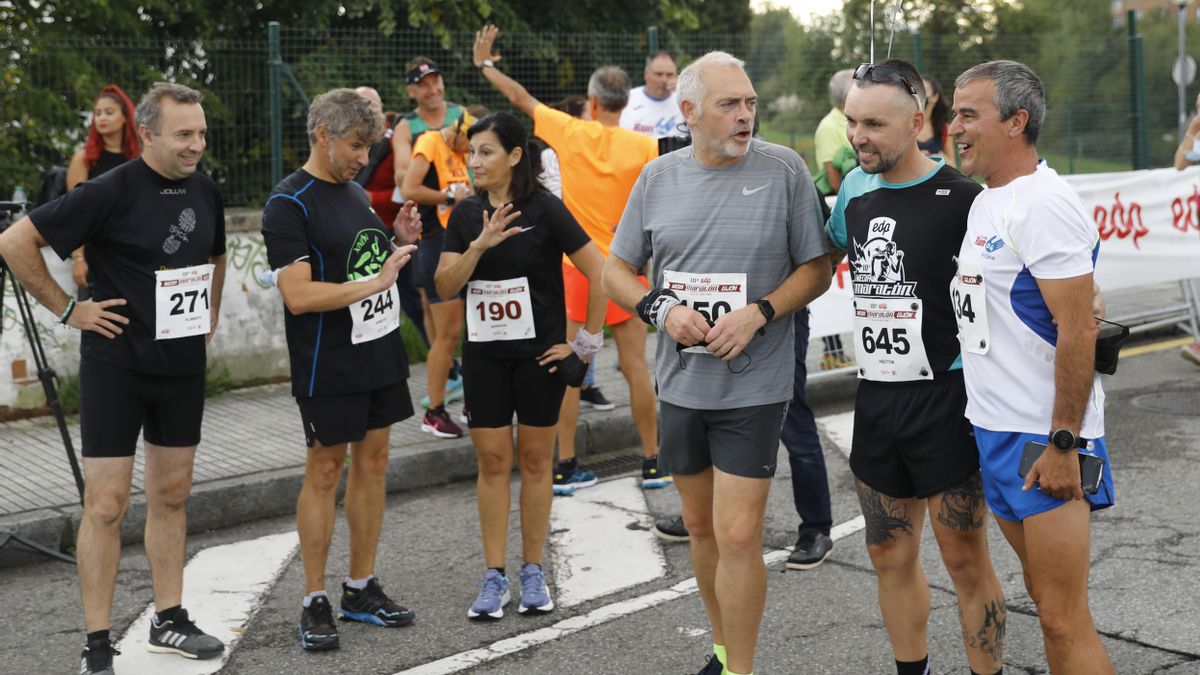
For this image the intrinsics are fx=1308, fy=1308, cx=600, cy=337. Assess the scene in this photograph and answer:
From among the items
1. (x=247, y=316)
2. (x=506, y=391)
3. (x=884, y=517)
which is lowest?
(x=247, y=316)

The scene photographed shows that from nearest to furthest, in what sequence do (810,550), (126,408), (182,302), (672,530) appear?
(126,408) < (182,302) < (810,550) < (672,530)

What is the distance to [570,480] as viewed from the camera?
705 centimetres

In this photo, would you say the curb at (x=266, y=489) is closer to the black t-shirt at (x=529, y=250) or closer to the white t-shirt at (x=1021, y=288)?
the black t-shirt at (x=529, y=250)

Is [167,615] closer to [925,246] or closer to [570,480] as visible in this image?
[570,480]

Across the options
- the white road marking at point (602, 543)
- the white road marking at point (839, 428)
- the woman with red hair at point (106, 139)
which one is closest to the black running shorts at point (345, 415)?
the white road marking at point (602, 543)

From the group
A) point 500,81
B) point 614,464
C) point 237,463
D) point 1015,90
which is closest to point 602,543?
point 614,464

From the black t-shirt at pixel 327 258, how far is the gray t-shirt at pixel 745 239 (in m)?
1.27

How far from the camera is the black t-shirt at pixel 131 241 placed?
4.49 metres

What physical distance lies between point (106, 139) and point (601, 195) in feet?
10.1

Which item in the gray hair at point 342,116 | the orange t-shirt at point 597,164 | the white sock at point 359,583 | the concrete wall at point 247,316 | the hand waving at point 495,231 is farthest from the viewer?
the concrete wall at point 247,316

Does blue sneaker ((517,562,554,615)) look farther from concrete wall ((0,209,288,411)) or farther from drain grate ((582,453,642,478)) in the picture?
concrete wall ((0,209,288,411))

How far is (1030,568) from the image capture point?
335 cm

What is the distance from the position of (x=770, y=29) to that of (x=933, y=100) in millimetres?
5672

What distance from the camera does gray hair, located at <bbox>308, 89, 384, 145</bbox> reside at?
4699 millimetres
